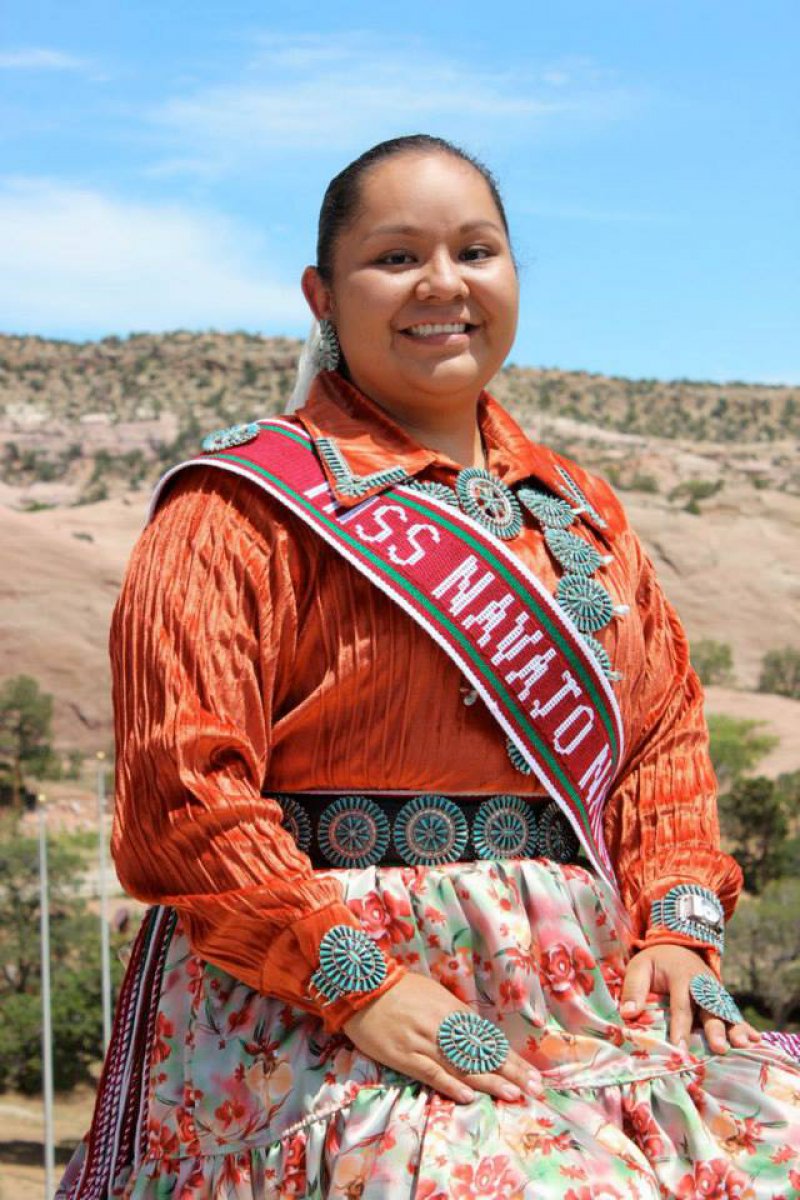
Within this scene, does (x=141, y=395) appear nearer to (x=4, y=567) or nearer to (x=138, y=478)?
(x=138, y=478)

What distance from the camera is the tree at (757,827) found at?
63.4 feet

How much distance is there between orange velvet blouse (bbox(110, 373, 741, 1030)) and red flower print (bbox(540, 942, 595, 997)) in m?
0.18

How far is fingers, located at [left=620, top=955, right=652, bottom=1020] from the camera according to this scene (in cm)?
244

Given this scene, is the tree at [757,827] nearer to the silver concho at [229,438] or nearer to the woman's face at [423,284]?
the woman's face at [423,284]

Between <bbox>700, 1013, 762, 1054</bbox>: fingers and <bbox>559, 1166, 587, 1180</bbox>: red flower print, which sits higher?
<bbox>700, 1013, 762, 1054</bbox>: fingers

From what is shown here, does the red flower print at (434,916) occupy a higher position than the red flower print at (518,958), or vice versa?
the red flower print at (434,916)

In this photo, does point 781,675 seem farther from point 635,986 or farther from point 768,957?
point 635,986

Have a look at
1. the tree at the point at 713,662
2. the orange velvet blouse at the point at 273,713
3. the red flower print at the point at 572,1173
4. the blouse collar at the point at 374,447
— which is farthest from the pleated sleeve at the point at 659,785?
the tree at the point at 713,662

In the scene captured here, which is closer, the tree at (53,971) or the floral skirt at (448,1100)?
the floral skirt at (448,1100)

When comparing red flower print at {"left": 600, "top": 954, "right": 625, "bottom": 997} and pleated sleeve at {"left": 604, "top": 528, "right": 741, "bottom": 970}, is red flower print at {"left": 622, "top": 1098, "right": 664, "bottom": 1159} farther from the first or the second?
→ pleated sleeve at {"left": 604, "top": 528, "right": 741, "bottom": 970}

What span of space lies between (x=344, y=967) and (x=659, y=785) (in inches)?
30.4

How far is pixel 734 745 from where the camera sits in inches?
891

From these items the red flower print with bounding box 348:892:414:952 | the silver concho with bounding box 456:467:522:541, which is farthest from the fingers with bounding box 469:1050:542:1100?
the silver concho with bounding box 456:467:522:541

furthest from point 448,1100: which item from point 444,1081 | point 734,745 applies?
point 734,745
